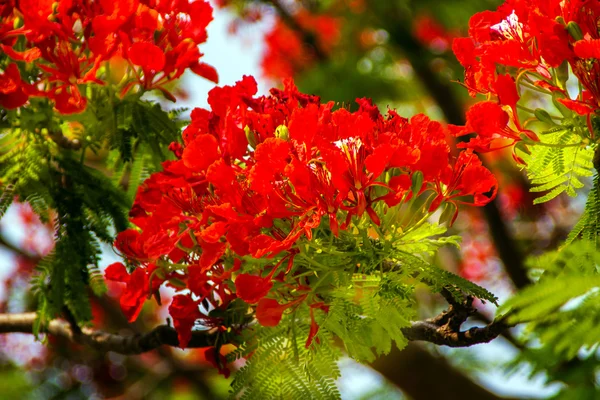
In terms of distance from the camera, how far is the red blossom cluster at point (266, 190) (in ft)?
6.53

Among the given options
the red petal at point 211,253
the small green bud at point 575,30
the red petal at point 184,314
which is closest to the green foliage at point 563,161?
the small green bud at point 575,30

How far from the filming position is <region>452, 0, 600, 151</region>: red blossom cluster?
2.02 meters

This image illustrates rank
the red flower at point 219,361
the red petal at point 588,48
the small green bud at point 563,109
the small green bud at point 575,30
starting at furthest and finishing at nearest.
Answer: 1. the red flower at point 219,361
2. the small green bud at point 563,109
3. the small green bud at point 575,30
4. the red petal at point 588,48

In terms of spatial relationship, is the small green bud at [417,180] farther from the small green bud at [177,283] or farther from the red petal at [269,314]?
the small green bud at [177,283]

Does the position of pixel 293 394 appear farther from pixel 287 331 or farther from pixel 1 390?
pixel 1 390

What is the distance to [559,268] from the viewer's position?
180 cm

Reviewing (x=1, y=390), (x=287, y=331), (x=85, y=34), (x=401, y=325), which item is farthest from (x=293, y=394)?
(x=1, y=390)

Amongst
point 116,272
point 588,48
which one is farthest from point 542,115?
point 116,272

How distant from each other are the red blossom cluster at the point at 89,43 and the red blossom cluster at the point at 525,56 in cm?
90

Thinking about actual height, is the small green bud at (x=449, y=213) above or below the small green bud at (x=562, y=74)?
below

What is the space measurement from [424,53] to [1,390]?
11.7 ft

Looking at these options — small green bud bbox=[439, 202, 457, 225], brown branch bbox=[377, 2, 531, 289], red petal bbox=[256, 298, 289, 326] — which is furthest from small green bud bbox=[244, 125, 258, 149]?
brown branch bbox=[377, 2, 531, 289]

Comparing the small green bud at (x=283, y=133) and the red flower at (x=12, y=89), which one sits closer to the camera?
the small green bud at (x=283, y=133)

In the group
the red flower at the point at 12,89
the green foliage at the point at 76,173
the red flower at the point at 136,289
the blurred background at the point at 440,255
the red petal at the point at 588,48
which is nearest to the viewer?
the red petal at the point at 588,48
